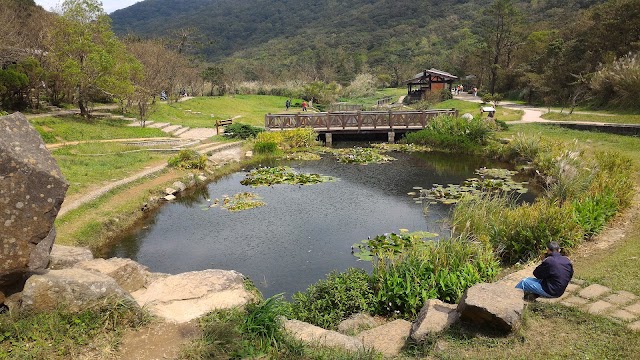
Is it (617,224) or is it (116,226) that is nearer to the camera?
(617,224)

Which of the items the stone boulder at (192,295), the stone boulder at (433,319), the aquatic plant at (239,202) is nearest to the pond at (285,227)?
the aquatic plant at (239,202)

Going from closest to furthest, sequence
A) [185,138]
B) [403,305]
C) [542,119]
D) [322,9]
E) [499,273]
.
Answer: [403,305] → [499,273] → [185,138] → [542,119] → [322,9]

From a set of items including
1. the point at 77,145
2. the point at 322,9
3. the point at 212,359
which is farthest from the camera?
the point at 322,9

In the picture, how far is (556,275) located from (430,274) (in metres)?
2.25

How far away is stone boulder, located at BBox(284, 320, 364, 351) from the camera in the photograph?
18.1ft

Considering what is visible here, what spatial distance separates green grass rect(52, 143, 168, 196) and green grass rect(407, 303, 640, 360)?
12538 mm

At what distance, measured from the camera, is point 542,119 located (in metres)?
28.5

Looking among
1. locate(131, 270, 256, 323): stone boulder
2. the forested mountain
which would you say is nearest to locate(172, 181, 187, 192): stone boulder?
locate(131, 270, 256, 323): stone boulder

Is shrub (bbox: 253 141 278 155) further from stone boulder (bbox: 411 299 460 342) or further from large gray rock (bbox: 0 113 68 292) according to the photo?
large gray rock (bbox: 0 113 68 292)

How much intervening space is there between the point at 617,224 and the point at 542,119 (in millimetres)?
20093

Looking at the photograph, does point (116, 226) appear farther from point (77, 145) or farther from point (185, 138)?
point (185, 138)

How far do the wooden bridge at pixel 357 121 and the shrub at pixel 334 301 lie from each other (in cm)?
2080

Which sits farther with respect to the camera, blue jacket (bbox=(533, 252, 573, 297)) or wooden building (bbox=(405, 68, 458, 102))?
wooden building (bbox=(405, 68, 458, 102))

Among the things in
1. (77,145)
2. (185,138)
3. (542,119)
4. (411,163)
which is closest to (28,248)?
(77,145)
